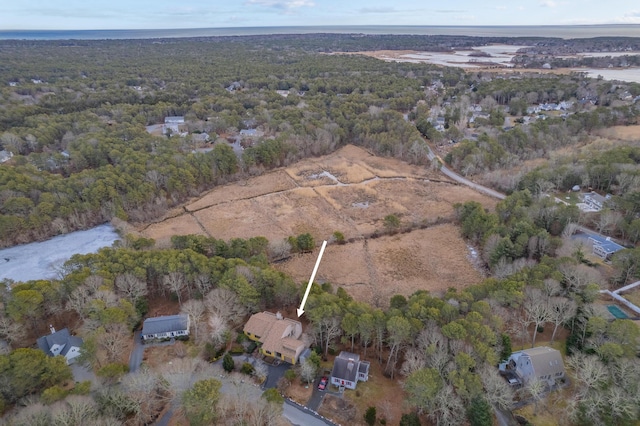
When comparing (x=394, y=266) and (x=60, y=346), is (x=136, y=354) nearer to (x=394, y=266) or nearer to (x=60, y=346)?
(x=60, y=346)

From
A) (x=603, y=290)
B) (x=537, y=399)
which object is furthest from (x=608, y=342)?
(x=603, y=290)

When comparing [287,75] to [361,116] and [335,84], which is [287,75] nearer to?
[335,84]

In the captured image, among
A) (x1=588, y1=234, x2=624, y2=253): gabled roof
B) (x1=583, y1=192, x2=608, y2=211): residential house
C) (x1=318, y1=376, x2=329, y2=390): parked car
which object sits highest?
(x1=583, y1=192, x2=608, y2=211): residential house

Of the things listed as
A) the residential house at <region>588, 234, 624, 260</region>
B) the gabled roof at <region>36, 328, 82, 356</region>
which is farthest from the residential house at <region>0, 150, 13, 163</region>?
the residential house at <region>588, 234, 624, 260</region>

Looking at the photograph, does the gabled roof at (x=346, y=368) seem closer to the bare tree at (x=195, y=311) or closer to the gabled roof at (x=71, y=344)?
the bare tree at (x=195, y=311)

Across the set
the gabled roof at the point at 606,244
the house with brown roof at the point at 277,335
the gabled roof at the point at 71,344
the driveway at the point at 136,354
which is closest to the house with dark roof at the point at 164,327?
the driveway at the point at 136,354

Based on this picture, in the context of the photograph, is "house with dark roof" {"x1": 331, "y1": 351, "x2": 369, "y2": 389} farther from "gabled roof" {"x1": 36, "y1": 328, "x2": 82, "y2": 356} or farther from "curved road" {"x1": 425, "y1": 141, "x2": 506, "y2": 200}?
"curved road" {"x1": 425, "y1": 141, "x2": 506, "y2": 200}
